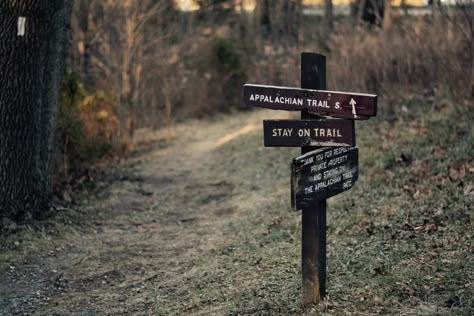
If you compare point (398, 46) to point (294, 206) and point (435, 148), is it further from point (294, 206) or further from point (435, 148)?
point (294, 206)

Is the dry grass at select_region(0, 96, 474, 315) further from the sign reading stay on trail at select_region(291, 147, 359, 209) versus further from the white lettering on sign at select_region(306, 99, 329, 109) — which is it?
the white lettering on sign at select_region(306, 99, 329, 109)

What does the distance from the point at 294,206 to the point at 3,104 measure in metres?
4.89

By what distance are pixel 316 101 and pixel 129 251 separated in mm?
3844

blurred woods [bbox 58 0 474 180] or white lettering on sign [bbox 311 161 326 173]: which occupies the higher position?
blurred woods [bbox 58 0 474 180]

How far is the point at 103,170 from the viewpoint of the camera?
13.7 meters

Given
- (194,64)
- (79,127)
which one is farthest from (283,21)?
(79,127)

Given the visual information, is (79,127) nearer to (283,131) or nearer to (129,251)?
(129,251)

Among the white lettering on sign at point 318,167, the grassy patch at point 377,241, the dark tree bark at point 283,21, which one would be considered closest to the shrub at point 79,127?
the grassy patch at point 377,241

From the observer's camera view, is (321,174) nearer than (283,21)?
Yes

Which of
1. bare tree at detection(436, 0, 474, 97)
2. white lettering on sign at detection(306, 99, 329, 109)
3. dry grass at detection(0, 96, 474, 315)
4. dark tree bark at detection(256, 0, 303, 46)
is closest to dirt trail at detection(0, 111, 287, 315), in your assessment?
dry grass at detection(0, 96, 474, 315)

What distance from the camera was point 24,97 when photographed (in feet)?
27.3

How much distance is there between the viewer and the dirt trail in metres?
6.37

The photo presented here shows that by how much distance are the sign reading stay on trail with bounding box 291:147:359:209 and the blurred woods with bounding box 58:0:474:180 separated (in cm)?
753

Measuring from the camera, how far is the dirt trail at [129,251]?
637 centimetres
